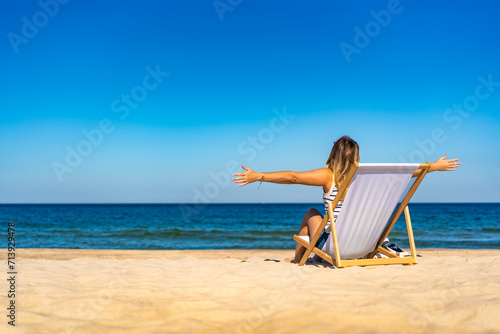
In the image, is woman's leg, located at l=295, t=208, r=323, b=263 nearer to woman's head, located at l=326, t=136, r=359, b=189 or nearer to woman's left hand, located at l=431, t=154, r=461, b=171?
woman's head, located at l=326, t=136, r=359, b=189

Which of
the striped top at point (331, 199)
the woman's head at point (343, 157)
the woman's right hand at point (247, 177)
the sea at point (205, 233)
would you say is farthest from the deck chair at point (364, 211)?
the sea at point (205, 233)

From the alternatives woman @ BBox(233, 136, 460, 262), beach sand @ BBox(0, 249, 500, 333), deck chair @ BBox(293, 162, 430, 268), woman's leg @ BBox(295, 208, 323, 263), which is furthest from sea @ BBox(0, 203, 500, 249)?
beach sand @ BBox(0, 249, 500, 333)

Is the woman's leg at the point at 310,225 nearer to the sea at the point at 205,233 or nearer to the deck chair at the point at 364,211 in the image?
the deck chair at the point at 364,211

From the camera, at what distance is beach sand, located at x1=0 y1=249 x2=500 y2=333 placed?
210cm

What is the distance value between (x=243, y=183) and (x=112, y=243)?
10.1m

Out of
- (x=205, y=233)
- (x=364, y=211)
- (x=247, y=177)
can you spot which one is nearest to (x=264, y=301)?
(x=247, y=177)

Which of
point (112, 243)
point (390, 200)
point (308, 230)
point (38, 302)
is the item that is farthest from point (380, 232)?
point (112, 243)

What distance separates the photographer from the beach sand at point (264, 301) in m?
2.10

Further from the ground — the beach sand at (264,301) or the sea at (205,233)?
the beach sand at (264,301)

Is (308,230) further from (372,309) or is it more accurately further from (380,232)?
(372,309)

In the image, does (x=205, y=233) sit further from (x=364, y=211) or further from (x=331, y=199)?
(x=364, y=211)

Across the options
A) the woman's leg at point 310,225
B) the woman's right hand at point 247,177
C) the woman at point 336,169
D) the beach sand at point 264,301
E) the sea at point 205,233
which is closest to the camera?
the beach sand at point 264,301

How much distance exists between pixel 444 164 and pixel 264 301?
2.41 metres

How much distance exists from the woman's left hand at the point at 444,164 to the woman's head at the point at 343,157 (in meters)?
0.74
